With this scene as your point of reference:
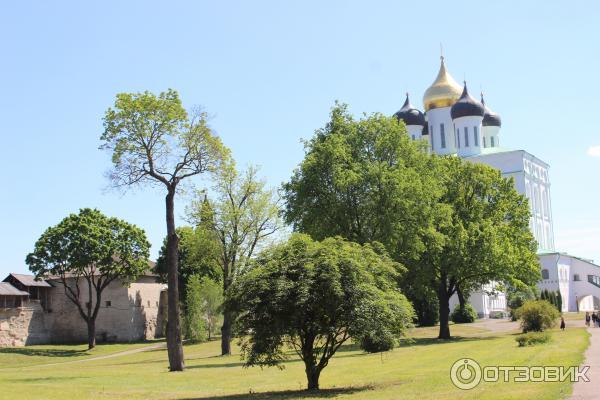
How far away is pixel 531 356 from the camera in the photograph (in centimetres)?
2383

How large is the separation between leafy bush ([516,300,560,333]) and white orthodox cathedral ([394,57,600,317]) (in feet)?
133

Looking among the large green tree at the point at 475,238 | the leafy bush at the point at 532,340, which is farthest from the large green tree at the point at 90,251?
the leafy bush at the point at 532,340

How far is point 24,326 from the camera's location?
193 feet

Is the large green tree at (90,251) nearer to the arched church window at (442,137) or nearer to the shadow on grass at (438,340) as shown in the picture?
the shadow on grass at (438,340)

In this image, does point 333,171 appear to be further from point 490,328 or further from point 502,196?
point 490,328

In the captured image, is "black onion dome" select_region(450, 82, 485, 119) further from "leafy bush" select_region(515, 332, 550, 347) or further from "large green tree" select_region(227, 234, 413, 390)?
"large green tree" select_region(227, 234, 413, 390)

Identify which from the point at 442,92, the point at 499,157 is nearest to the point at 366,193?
the point at 499,157

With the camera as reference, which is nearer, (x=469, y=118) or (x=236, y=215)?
(x=236, y=215)

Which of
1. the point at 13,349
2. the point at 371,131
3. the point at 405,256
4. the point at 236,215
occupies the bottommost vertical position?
the point at 13,349

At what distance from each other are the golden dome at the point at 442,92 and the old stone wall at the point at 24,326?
56.7 metres

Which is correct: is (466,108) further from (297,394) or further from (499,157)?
(297,394)

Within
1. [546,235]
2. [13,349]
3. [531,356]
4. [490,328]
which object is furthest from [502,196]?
[546,235]

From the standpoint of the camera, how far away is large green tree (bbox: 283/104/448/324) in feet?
124

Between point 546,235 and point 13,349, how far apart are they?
69743 mm
